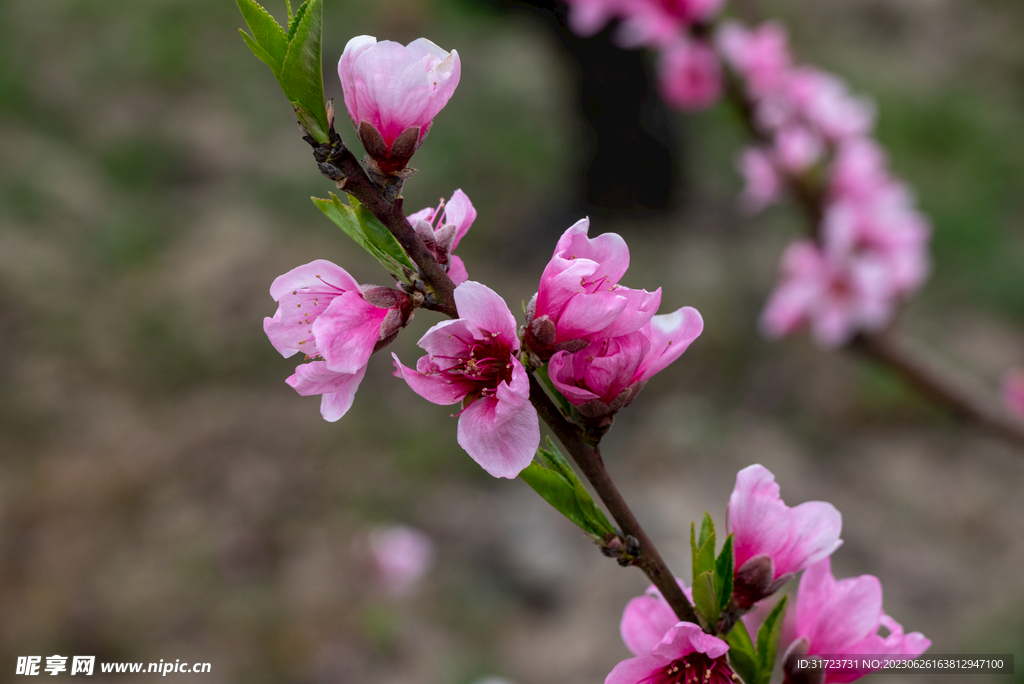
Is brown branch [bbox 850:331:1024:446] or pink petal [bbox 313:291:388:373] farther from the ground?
brown branch [bbox 850:331:1024:446]

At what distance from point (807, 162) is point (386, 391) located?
222 centimetres

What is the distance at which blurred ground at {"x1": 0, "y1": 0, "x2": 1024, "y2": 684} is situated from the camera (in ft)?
8.72

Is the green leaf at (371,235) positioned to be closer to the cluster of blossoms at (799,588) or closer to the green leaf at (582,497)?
the green leaf at (582,497)

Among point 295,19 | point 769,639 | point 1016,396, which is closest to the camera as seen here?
point 295,19

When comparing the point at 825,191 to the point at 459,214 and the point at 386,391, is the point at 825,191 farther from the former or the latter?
the point at 386,391

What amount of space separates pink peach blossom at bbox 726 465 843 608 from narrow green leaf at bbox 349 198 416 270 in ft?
1.22

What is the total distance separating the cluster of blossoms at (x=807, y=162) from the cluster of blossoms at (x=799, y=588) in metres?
1.48

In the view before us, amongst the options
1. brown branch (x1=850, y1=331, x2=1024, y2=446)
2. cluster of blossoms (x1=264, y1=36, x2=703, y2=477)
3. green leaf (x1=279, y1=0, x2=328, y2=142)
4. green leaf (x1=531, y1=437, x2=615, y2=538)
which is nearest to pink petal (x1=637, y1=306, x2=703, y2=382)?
cluster of blossoms (x1=264, y1=36, x2=703, y2=477)

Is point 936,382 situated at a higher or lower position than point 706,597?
higher

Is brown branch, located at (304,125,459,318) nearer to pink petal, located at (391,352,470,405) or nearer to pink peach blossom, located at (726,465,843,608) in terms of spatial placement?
pink petal, located at (391,352,470,405)

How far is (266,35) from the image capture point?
0.57 m

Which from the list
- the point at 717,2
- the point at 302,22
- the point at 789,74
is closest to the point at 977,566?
the point at 789,74

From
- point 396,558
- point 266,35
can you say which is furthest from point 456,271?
point 396,558

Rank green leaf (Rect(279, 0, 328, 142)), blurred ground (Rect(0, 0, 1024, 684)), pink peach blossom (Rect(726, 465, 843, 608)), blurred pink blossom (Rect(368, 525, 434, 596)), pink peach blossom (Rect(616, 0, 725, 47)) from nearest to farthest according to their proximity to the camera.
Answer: green leaf (Rect(279, 0, 328, 142)) → pink peach blossom (Rect(726, 465, 843, 608)) → pink peach blossom (Rect(616, 0, 725, 47)) → blurred pink blossom (Rect(368, 525, 434, 596)) → blurred ground (Rect(0, 0, 1024, 684))
